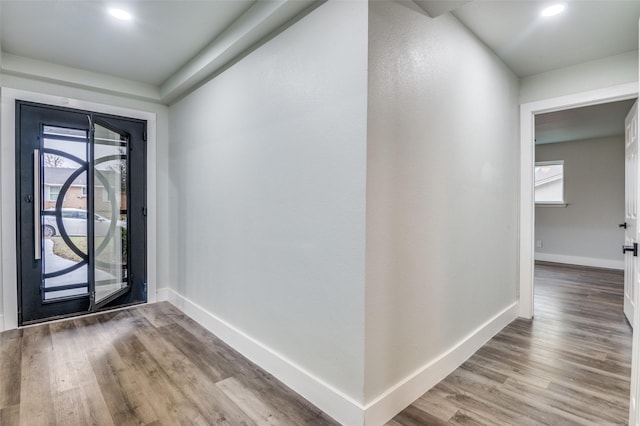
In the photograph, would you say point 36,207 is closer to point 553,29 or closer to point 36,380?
point 36,380

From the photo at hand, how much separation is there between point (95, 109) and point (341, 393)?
3.65 metres

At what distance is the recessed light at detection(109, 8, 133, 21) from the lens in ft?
7.31

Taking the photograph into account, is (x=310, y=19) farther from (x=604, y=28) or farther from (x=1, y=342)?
(x=1, y=342)

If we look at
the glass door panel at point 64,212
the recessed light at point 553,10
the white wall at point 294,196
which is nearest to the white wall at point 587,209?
the recessed light at point 553,10

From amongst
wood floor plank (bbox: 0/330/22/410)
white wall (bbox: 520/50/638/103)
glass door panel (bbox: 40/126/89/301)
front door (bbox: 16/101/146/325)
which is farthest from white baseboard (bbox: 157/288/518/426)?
white wall (bbox: 520/50/638/103)

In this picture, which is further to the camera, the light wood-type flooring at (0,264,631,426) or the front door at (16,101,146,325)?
the front door at (16,101,146,325)

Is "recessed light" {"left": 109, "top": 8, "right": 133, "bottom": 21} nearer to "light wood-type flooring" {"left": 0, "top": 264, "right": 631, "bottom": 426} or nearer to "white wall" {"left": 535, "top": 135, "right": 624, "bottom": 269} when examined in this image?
"light wood-type flooring" {"left": 0, "top": 264, "right": 631, "bottom": 426}

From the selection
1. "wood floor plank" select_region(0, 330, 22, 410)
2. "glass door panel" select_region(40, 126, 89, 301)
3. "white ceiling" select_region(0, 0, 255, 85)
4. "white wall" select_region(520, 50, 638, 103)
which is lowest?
"wood floor plank" select_region(0, 330, 22, 410)

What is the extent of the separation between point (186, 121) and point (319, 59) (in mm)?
2112

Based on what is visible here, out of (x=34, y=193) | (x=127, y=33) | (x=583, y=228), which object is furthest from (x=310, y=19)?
(x=583, y=228)

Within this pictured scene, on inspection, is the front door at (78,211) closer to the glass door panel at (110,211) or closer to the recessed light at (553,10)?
the glass door panel at (110,211)

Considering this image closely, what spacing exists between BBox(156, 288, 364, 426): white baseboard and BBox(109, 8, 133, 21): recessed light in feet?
8.00

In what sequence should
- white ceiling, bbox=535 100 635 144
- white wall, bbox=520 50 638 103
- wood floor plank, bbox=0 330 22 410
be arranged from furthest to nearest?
white ceiling, bbox=535 100 635 144 → white wall, bbox=520 50 638 103 → wood floor plank, bbox=0 330 22 410

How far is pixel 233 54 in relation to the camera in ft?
8.36
